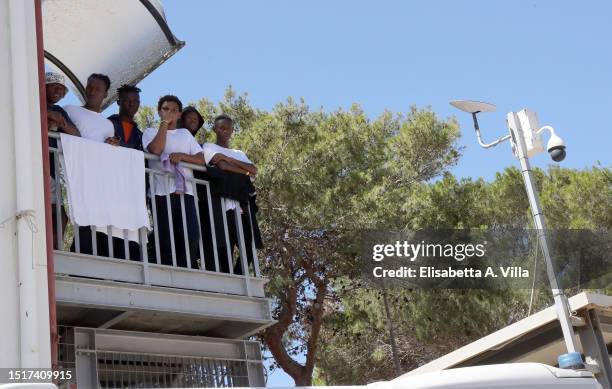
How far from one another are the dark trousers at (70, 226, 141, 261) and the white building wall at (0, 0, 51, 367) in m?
1.39


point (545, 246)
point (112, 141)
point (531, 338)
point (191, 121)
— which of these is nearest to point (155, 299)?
point (112, 141)

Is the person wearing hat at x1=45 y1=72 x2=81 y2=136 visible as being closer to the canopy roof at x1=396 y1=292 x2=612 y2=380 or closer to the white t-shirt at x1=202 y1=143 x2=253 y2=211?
the white t-shirt at x1=202 y1=143 x2=253 y2=211

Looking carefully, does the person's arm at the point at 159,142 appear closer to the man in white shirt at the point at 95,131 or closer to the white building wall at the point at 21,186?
the man in white shirt at the point at 95,131

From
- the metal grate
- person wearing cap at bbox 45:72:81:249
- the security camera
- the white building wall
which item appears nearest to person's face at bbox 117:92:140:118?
person wearing cap at bbox 45:72:81:249

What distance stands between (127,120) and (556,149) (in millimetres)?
4533

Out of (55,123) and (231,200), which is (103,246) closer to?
(55,123)

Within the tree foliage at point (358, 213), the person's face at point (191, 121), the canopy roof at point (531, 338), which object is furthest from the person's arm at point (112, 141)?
the tree foliage at point (358, 213)

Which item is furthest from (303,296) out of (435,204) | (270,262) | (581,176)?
(581,176)

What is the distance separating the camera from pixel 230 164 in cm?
799

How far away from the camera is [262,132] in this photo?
1805cm

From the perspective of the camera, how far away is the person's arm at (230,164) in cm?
790

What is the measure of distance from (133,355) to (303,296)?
38.8 ft

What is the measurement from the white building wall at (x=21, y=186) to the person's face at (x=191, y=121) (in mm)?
2618

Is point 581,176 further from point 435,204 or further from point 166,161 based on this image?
point 166,161
